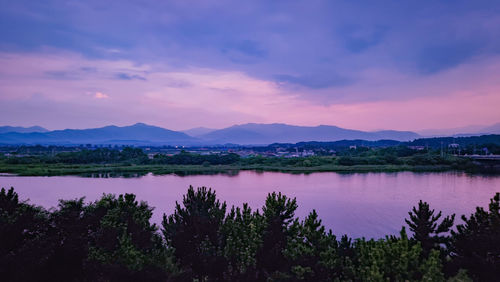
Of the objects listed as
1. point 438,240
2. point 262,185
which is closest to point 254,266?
point 438,240

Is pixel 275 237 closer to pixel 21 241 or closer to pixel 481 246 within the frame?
pixel 481 246

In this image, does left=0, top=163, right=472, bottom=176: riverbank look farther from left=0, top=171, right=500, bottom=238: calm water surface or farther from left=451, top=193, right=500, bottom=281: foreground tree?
left=451, top=193, right=500, bottom=281: foreground tree

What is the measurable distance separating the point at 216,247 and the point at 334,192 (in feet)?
83.1

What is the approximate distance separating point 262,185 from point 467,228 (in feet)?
100

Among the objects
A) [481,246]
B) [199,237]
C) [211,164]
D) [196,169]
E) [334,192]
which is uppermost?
[481,246]

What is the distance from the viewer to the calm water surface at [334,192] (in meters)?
23.7

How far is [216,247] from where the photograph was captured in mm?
10469

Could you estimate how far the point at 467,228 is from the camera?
9703mm

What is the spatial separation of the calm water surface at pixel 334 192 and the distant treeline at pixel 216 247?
389 inches

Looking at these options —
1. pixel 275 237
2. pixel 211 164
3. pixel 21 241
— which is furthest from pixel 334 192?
pixel 211 164

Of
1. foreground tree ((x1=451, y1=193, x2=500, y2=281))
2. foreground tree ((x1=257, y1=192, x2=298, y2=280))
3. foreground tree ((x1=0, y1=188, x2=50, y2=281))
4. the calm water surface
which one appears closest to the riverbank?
the calm water surface

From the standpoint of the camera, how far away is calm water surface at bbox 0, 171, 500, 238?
23.7 meters

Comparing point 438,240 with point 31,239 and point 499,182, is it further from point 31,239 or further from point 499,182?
point 499,182

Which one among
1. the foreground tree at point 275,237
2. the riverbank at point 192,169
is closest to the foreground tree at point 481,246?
the foreground tree at point 275,237
